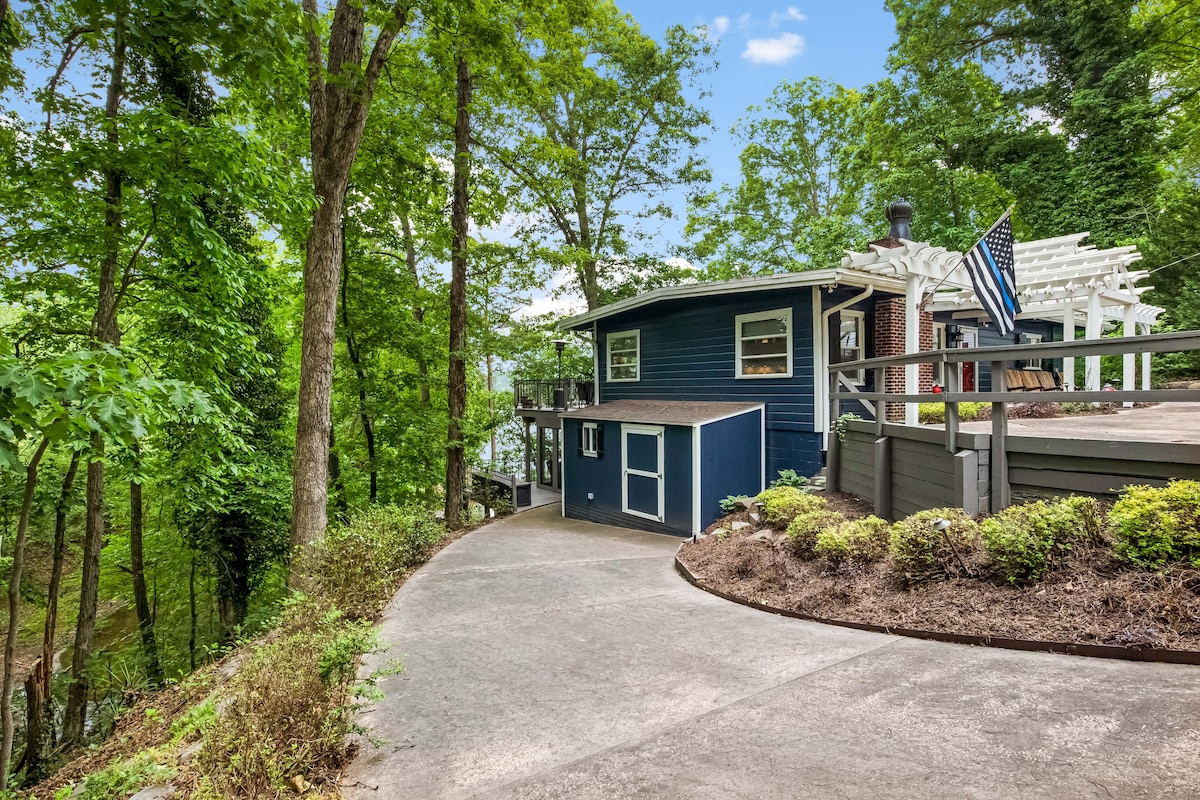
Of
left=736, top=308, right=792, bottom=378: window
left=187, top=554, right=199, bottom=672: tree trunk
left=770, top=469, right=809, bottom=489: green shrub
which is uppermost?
left=736, top=308, right=792, bottom=378: window

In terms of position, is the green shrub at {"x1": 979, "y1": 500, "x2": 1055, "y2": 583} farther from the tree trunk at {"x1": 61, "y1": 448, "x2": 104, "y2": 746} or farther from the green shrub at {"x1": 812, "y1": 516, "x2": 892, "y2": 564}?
the tree trunk at {"x1": 61, "y1": 448, "x2": 104, "y2": 746}

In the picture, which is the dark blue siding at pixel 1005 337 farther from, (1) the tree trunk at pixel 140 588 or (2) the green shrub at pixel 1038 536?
(1) the tree trunk at pixel 140 588

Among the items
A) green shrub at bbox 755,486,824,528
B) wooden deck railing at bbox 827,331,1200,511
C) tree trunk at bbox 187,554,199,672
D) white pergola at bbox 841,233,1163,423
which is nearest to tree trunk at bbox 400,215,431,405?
tree trunk at bbox 187,554,199,672

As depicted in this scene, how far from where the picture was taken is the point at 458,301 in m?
11.2

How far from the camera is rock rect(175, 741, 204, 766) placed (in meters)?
2.76

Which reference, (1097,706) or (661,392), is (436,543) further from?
(1097,706)

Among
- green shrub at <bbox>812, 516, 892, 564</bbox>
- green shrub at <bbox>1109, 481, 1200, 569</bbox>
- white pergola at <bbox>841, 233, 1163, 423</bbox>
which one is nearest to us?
green shrub at <bbox>1109, 481, 1200, 569</bbox>

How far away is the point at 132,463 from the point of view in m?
6.57

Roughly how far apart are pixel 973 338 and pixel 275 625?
14.6 meters

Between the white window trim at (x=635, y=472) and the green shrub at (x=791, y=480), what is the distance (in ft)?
6.50

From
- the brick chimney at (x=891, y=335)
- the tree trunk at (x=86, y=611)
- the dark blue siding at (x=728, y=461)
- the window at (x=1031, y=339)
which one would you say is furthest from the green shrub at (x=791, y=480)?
the tree trunk at (x=86, y=611)

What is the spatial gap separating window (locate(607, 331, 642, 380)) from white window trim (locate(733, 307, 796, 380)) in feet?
9.73

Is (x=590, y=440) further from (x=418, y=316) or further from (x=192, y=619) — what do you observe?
(x=192, y=619)

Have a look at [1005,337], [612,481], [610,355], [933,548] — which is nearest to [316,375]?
[612,481]
